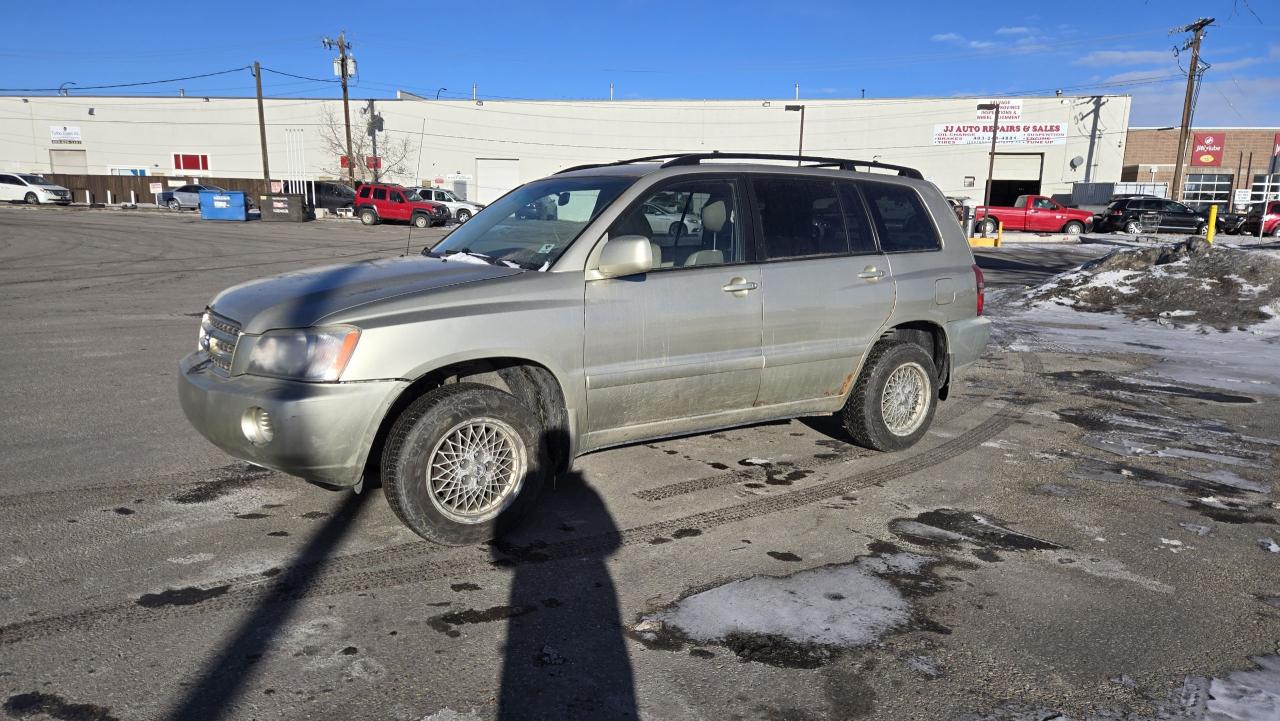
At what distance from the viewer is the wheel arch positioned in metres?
3.97

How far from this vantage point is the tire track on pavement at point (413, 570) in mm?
3166

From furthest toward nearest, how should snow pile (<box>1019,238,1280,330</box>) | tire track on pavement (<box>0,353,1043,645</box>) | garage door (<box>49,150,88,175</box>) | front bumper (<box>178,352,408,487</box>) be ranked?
garage door (<box>49,150,88,175</box>)
snow pile (<box>1019,238,1280,330</box>)
front bumper (<box>178,352,408,487</box>)
tire track on pavement (<box>0,353,1043,645</box>)

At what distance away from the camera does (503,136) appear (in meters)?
56.0

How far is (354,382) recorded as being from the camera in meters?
3.60

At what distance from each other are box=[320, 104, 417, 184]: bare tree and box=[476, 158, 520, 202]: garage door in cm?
447

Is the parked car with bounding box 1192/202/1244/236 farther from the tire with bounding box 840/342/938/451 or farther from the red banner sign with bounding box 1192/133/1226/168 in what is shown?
the tire with bounding box 840/342/938/451

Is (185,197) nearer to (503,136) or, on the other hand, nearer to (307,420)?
(503,136)

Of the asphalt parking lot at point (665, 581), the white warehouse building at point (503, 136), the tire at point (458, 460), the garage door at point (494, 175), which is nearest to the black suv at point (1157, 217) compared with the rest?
the white warehouse building at point (503, 136)

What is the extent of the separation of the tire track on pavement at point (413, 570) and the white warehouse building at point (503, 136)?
49481 millimetres

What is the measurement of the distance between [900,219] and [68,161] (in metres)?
69.8

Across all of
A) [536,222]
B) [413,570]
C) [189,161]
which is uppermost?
[189,161]

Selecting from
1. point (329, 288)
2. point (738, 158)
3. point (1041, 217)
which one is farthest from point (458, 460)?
point (1041, 217)

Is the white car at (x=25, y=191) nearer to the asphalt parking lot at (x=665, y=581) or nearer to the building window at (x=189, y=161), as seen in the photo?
the building window at (x=189, y=161)

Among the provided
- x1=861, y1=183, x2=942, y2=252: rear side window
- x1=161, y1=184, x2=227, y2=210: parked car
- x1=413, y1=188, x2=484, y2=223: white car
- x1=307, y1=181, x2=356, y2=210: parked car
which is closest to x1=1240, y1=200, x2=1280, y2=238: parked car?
x1=413, y1=188, x2=484, y2=223: white car
